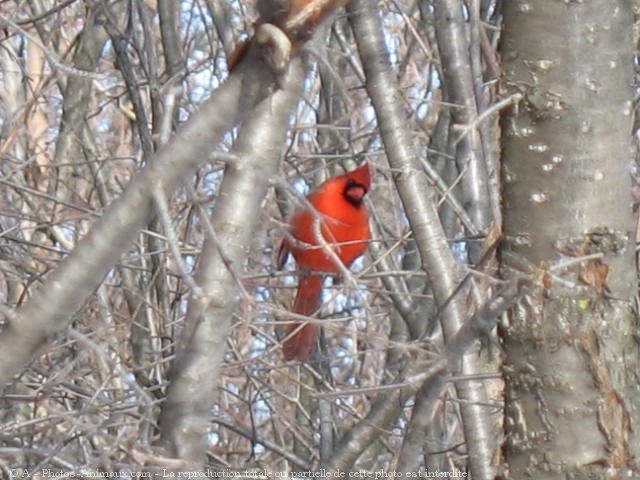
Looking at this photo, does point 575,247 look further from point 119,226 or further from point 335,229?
point 335,229

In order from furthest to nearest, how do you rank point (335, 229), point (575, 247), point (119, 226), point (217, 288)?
1. point (335, 229)
2. point (575, 247)
3. point (217, 288)
4. point (119, 226)

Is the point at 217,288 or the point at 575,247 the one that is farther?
the point at 575,247

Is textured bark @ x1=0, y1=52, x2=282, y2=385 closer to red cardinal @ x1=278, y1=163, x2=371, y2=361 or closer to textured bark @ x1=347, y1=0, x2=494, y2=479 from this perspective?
textured bark @ x1=347, y1=0, x2=494, y2=479

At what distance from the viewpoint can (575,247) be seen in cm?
216

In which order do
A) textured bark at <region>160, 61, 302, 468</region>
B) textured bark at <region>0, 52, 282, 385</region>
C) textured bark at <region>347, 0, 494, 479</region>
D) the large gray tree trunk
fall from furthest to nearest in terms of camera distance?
textured bark at <region>347, 0, 494, 479</region>, the large gray tree trunk, textured bark at <region>160, 61, 302, 468</region>, textured bark at <region>0, 52, 282, 385</region>

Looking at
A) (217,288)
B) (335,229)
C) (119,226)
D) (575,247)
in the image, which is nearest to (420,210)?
(575,247)

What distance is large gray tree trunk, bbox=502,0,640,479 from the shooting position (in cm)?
215

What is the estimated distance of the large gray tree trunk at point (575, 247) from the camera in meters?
2.15

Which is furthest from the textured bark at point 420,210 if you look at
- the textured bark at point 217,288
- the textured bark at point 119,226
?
the textured bark at point 119,226

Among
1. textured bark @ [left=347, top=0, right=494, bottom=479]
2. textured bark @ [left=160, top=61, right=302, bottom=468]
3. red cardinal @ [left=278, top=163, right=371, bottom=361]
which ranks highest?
red cardinal @ [left=278, top=163, right=371, bottom=361]

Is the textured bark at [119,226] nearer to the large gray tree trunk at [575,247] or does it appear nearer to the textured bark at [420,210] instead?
the large gray tree trunk at [575,247]

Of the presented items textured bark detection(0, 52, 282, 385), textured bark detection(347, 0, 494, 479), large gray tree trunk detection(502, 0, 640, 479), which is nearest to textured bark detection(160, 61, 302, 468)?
textured bark detection(0, 52, 282, 385)

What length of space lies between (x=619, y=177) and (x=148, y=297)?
2603 mm

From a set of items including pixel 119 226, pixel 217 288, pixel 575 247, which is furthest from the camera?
pixel 575 247
